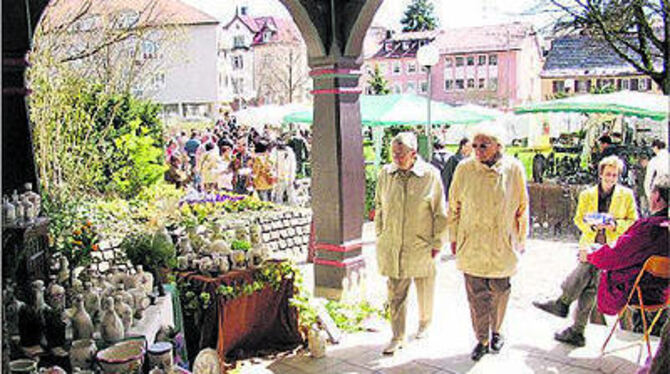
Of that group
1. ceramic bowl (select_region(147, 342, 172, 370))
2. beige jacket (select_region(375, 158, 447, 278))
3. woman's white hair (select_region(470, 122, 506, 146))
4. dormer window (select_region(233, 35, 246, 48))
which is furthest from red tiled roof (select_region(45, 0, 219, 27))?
dormer window (select_region(233, 35, 246, 48))

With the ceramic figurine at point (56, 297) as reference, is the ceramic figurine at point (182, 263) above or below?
below

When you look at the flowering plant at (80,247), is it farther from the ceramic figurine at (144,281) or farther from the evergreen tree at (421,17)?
the evergreen tree at (421,17)

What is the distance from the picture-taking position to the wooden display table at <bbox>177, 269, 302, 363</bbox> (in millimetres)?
4578

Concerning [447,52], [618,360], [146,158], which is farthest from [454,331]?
[447,52]

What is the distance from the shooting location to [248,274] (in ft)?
15.9

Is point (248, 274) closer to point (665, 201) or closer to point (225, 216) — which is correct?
point (665, 201)

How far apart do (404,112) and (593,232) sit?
6.68 metres

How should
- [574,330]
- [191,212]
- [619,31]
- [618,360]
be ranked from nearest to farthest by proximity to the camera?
[618,360] < [574,330] < [191,212] < [619,31]

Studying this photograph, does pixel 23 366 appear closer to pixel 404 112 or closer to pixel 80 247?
pixel 80 247

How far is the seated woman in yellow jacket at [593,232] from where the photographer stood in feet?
15.8

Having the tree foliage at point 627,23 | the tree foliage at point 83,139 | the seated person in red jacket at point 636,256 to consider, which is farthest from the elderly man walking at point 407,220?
the tree foliage at point 627,23

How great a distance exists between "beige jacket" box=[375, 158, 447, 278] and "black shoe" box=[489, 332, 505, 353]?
2.18ft

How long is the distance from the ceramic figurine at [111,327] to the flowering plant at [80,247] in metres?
2.52

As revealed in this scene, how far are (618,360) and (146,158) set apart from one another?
30.4 feet
